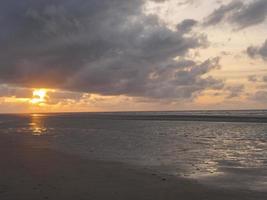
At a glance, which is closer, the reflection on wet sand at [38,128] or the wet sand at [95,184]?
the wet sand at [95,184]

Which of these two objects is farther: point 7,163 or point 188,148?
point 188,148

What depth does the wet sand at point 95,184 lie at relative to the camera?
1322 centimetres

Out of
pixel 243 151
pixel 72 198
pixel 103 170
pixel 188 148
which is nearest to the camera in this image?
pixel 72 198

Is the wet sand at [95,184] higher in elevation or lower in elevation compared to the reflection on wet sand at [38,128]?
lower

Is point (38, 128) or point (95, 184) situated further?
point (38, 128)

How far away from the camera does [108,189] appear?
1426cm

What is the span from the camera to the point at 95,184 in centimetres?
1524

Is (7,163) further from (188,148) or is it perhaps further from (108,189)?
(188,148)

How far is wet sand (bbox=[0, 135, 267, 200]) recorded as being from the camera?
1322cm

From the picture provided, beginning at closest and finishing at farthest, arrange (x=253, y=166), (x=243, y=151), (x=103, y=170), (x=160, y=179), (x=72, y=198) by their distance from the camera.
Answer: (x=72, y=198), (x=160, y=179), (x=103, y=170), (x=253, y=166), (x=243, y=151)

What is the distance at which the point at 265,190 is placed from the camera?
46.7ft

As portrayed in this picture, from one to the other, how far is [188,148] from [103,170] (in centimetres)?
1202

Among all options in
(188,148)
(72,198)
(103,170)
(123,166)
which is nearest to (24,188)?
(72,198)

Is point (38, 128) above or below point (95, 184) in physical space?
above
